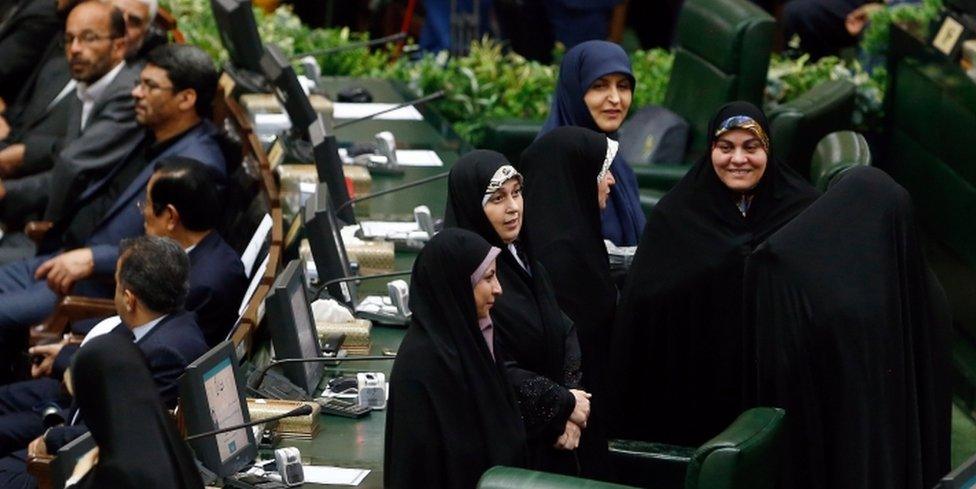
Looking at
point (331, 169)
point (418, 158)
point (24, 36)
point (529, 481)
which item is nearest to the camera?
point (529, 481)

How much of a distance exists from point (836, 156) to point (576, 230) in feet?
3.46

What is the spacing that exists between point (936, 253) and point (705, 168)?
276 centimetres

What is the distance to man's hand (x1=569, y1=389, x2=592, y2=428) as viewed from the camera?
4.84m

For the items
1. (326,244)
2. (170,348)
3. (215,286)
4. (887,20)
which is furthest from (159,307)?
(887,20)

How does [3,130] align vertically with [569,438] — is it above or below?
below

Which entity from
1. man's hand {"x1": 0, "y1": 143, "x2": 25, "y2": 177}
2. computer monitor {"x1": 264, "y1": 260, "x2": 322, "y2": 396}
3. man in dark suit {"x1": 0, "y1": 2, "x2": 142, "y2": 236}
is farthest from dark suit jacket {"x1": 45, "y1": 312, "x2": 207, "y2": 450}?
man's hand {"x1": 0, "y1": 143, "x2": 25, "y2": 177}

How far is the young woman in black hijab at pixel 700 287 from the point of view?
549 centimetres

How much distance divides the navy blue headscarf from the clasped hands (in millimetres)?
1392

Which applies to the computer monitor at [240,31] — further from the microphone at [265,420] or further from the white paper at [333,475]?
the white paper at [333,475]

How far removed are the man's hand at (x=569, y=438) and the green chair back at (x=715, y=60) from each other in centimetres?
363

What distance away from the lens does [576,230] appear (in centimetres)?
565

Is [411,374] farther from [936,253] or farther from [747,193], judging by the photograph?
[936,253]

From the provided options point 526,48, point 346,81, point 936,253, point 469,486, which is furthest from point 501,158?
point 526,48

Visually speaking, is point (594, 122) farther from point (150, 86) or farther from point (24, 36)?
point (24, 36)
